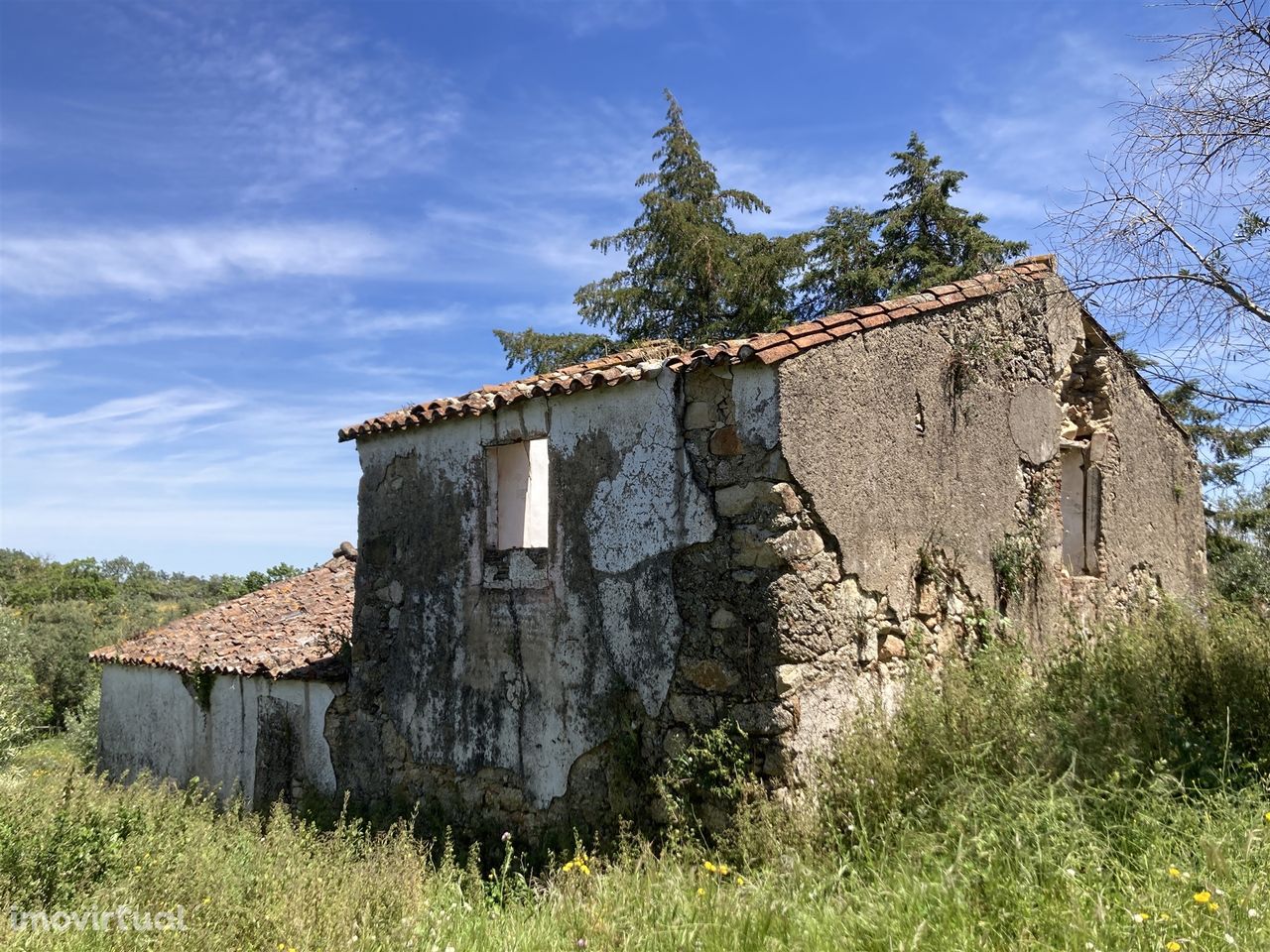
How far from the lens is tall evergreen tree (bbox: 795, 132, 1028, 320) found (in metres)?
17.8

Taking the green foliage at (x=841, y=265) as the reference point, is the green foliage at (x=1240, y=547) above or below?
below

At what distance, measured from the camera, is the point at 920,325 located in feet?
22.5

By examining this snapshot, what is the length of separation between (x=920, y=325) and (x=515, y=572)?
3.53 m

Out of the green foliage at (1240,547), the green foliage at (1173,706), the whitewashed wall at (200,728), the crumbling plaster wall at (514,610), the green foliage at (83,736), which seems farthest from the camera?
the green foliage at (83,736)

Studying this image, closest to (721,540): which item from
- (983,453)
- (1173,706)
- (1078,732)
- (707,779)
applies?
(707,779)

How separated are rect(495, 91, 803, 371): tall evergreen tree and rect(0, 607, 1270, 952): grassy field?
1331cm

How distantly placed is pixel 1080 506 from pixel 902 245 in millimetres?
10943

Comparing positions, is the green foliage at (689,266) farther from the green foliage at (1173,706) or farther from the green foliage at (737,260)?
the green foliage at (1173,706)

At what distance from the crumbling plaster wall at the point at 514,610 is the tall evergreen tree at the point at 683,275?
11.5 metres

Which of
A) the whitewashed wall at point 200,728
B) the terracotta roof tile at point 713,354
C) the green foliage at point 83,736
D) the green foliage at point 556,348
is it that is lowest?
the green foliage at point 83,736

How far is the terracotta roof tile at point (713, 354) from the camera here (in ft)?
19.4

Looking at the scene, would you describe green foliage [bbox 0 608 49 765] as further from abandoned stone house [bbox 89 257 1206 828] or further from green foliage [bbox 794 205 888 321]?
green foliage [bbox 794 205 888 321]

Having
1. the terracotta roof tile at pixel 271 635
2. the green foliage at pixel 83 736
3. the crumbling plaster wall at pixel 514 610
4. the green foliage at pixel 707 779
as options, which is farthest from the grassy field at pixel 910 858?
the green foliage at pixel 83 736

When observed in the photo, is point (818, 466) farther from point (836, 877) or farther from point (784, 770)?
point (836, 877)
